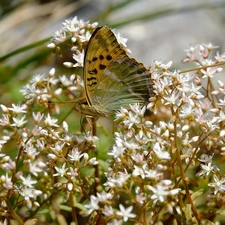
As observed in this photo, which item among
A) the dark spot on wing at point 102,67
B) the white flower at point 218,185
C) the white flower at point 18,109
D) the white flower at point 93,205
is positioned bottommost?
the white flower at point 218,185

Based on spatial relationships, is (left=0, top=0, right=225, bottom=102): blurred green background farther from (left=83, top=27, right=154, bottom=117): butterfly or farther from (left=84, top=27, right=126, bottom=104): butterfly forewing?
(left=84, top=27, right=126, bottom=104): butterfly forewing

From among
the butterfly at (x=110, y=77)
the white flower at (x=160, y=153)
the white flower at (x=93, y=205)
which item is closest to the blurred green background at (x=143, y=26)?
the butterfly at (x=110, y=77)

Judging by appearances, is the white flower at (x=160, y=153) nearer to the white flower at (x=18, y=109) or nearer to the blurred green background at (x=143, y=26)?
the white flower at (x=18, y=109)

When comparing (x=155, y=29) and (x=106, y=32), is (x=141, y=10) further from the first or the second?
(x=106, y=32)

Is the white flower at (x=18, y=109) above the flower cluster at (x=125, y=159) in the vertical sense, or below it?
above

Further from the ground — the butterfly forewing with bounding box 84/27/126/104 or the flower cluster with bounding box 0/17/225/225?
the butterfly forewing with bounding box 84/27/126/104

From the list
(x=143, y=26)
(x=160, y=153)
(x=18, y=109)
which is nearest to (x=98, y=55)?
(x=18, y=109)

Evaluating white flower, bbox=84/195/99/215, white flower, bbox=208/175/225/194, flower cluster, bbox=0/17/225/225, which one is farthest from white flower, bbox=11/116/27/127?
white flower, bbox=208/175/225/194

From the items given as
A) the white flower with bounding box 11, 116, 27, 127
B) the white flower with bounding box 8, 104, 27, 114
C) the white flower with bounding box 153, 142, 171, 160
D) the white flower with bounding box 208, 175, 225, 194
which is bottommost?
the white flower with bounding box 208, 175, 225, 194

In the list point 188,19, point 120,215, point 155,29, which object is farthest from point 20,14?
point 120,215
